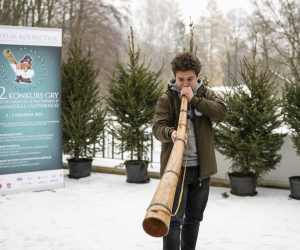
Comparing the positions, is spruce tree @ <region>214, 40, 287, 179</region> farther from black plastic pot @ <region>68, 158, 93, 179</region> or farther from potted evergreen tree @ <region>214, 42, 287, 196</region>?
black plastic pot @ <region>68, 158, 93, 179</region>

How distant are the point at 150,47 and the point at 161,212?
19.0 m

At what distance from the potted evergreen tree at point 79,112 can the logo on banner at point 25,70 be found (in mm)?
795

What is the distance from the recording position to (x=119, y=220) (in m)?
3.63

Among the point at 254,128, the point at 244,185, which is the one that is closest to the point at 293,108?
the point at 254,128

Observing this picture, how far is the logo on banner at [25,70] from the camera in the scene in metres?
4.69

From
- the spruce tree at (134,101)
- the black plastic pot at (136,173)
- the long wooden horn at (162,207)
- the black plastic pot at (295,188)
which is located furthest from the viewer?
the black plastic pot at (136,173)

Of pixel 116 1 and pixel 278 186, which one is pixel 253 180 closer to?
pixel 278 186

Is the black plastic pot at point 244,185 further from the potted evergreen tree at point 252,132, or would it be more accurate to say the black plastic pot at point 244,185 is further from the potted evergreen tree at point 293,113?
the potted evergreen tree at point 293,113

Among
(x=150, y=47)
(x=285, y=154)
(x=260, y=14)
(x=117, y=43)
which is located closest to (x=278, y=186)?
(x=285, y=154)

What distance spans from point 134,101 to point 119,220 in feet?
7.58

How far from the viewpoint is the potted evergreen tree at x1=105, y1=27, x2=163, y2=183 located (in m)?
5.33

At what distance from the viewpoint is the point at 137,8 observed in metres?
18.9

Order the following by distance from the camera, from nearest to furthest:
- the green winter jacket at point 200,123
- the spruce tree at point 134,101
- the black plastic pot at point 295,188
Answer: the green winter jacket at point 200,123 < the black plastic pot at point 295,188 < the spruce tree at point 134,101

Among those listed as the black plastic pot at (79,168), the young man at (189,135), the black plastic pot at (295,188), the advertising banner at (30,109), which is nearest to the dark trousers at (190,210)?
the young man at (189,135)
